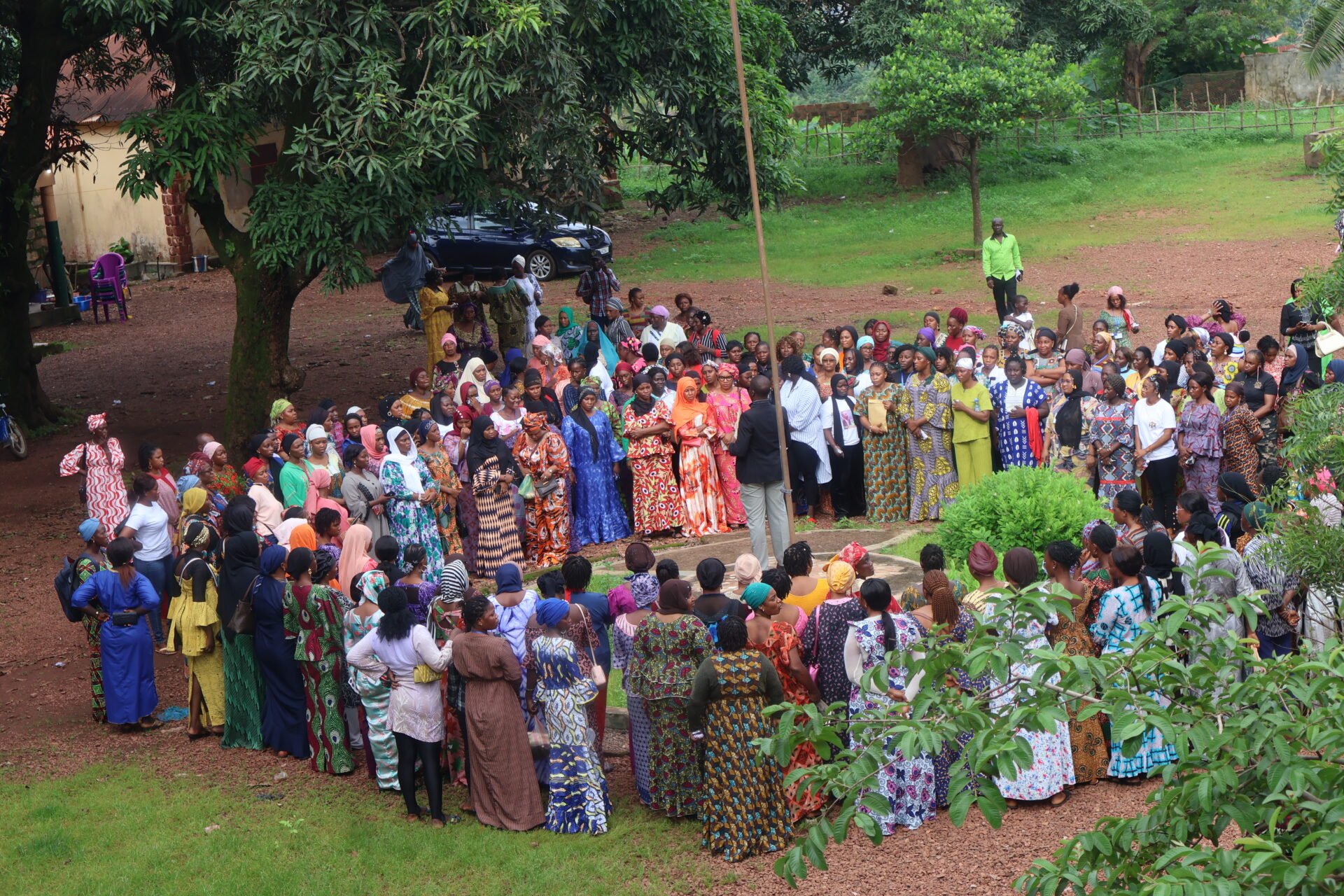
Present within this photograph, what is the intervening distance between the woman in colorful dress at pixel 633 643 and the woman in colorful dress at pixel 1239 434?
550 cm

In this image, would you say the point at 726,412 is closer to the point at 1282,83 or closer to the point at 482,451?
the point at 482,451

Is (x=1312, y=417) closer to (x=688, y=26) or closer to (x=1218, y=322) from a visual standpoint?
(x=1218, y=322)

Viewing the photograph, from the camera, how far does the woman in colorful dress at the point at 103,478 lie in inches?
427

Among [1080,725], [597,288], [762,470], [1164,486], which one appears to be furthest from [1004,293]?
[1080,725]

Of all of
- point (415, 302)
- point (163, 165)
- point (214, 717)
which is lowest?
point (214, 717)

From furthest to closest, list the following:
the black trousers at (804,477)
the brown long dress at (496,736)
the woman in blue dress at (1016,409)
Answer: the black trousers at (804,477)
the woman in blue dress at (1016,409)
the brown long dress at (496,736)

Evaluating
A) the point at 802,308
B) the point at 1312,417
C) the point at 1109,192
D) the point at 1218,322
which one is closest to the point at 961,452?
the point at 1218,322

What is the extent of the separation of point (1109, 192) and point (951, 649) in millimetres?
26159

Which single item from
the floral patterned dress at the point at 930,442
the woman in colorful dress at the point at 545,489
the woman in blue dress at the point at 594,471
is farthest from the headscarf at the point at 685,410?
the floral patterned dress at the point at 930,442

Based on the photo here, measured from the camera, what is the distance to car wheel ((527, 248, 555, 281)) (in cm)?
2464

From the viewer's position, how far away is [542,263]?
24.8m

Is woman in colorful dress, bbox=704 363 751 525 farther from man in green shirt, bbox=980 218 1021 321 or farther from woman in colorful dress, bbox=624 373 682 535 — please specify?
man in green shirt, bbox=980 218 1021 321

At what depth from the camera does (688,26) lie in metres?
13.8

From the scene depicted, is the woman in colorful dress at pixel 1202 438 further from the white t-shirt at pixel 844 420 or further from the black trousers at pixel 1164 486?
the white t-shirt at pixel 844 420
